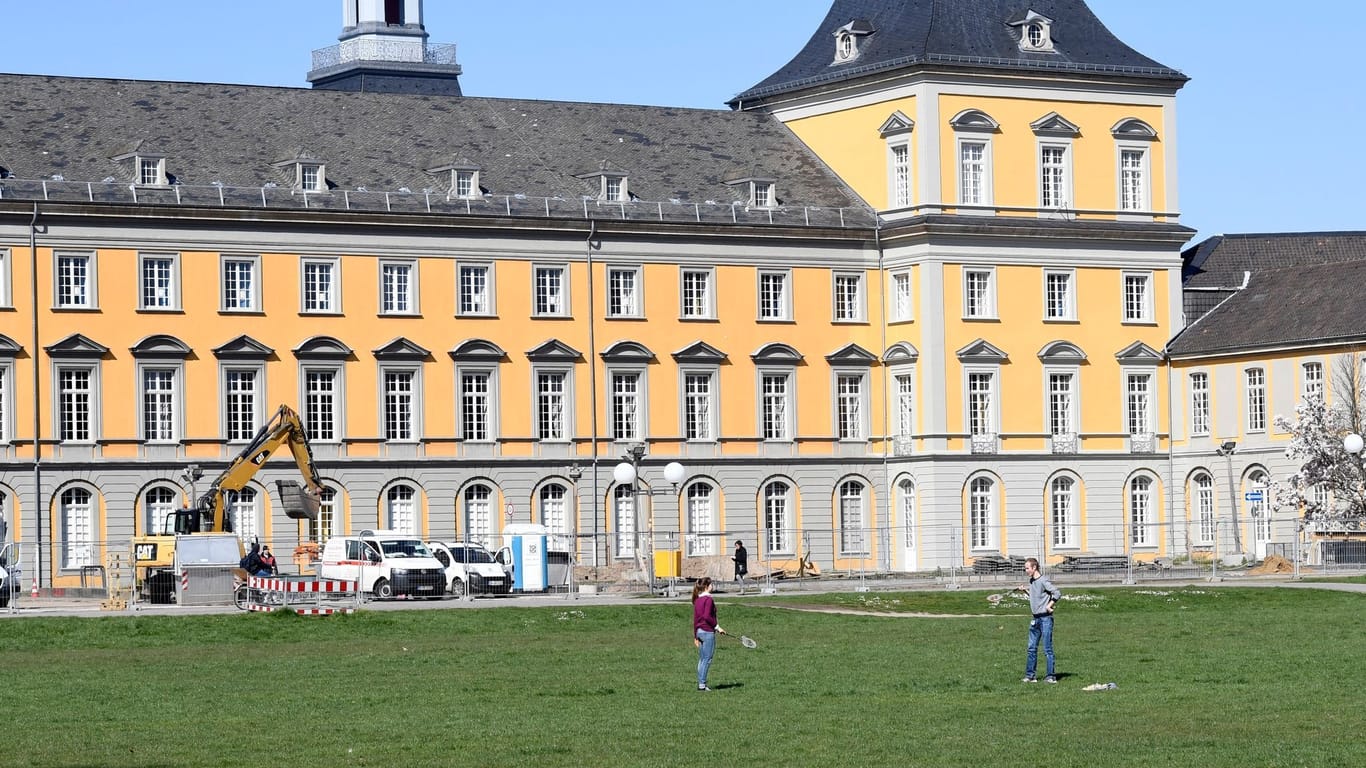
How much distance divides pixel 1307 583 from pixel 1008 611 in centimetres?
1246

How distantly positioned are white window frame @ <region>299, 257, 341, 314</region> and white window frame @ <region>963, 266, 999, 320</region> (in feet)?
65.2

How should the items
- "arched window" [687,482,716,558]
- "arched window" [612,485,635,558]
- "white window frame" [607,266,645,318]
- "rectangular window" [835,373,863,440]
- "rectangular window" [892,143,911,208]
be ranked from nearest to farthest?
"arched window" [612,485,635,558] → "white window frame" [607,266,645,318] → "arched window" [687,482,716,558] → "rectangular window" [892,143,911,208] → "rectangular window" [835,373,863,440]

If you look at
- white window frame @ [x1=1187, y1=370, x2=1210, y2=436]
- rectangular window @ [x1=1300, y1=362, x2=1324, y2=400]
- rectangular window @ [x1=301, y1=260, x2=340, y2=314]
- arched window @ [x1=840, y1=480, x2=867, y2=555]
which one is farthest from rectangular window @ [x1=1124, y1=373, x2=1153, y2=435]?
rectangular window @ [x1=301, y1=260, x2=340, y2=314]

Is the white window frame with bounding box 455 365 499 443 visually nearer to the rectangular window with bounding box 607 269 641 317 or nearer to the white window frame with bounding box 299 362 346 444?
the white window frame with bounding box 299 362 346 444

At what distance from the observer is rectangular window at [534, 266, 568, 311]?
83.5 metres

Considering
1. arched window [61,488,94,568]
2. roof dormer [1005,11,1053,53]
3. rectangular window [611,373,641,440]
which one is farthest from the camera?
roof dormer [1005,11,1053,53]

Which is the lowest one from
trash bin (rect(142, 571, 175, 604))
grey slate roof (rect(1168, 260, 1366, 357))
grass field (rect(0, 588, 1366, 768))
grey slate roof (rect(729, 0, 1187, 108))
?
grass field (rect(0, 588, 1366, 768))

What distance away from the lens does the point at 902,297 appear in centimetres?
8769

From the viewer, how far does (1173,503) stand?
90.0 metres

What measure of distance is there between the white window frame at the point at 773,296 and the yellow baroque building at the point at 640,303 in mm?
113

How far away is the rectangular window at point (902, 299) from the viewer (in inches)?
3433

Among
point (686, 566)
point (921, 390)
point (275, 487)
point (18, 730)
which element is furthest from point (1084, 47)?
point (18, 730)

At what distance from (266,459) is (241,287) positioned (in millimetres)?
6108

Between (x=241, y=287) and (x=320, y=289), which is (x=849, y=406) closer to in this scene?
(x=320, y=289)
